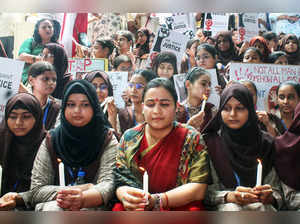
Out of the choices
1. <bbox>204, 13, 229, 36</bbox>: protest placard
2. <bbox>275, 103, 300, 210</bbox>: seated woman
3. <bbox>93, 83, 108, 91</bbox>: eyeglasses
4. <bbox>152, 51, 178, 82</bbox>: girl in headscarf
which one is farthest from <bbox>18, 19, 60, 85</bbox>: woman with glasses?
<bbox>275, 103, 300, 210</bbox>: seated woman

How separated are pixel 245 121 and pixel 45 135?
4.59 ft

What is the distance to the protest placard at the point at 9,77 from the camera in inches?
94.0

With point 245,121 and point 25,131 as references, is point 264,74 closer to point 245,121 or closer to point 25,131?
point 245,121

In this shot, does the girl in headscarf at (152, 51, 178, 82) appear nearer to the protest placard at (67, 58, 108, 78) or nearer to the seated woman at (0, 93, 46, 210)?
the protest placard at (67, 58, 108, 78)

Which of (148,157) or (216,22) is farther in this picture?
(216,22)

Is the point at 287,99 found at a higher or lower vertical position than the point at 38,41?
lower

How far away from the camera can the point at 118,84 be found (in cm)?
238

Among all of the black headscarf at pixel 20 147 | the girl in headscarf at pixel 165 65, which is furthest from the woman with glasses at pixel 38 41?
the girl in headscarf at pixel 165 65

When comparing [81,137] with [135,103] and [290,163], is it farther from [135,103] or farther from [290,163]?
[290,163]

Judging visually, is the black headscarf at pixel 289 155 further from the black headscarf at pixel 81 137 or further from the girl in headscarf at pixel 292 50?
the black headscarf at pixel 81 137

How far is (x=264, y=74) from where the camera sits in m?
2.40

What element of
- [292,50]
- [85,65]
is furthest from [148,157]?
[292,50]

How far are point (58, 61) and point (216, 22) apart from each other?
118 centimetres

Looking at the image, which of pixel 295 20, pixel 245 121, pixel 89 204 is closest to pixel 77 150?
pixel 89 204
